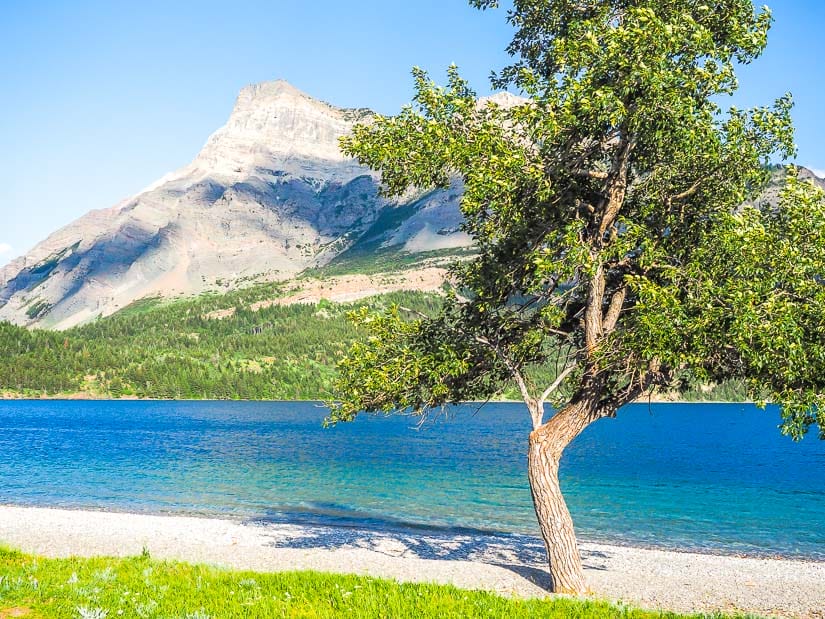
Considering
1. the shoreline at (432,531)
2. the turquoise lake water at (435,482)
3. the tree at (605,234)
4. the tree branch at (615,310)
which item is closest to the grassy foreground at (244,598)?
the tree at (605,234)

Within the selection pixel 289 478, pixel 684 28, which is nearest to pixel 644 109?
pixel 684 28

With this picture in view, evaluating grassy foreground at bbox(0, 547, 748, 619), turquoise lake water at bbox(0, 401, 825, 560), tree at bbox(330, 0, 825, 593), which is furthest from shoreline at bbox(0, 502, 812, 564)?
grassy foreground at bbox(0, 547, 748, 619)

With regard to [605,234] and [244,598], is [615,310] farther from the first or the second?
[244,598]

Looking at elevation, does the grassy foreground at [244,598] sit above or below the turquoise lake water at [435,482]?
above

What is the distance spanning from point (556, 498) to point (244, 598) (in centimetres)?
869

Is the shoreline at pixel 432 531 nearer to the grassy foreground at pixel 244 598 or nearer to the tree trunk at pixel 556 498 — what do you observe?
the tree trunk at pixel 556 498

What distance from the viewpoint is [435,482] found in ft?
204

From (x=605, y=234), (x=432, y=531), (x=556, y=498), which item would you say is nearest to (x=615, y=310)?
(x=605, y=234)

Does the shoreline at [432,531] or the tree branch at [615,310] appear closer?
the tree branch at [615,310]

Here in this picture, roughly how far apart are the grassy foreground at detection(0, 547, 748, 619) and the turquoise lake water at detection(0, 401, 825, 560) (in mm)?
6728

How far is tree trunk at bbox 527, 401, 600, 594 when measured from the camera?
59.9 ft

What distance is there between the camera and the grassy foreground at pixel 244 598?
40.0 ft

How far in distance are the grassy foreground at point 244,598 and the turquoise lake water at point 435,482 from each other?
6728 mm

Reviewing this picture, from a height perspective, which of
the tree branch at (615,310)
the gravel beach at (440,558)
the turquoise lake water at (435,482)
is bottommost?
the turquoise lake water at (435,482)
